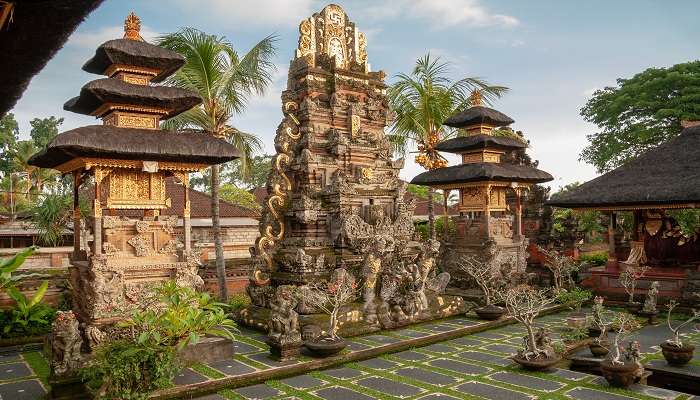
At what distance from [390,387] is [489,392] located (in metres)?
1.88

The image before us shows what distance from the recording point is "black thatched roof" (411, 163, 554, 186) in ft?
66.8

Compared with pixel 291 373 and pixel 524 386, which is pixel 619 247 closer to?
pixel 524 386

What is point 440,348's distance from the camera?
13.6 metres

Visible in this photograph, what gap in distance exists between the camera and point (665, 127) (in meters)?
28.0

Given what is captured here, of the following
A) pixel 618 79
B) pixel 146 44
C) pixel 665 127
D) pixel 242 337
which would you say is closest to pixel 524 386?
pixel 242 337

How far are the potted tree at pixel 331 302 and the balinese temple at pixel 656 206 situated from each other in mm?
10132

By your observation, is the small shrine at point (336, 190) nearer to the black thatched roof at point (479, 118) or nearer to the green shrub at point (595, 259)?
the black thatched roof at point (479, 118)

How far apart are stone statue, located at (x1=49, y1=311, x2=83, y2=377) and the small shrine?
19.3 feet

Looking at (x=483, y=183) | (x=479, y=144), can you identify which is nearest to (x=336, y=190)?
(x=483, y=183)

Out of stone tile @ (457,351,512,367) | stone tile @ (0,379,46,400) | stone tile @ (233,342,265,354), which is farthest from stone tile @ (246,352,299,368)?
stone tile @ (0,379,46,400)

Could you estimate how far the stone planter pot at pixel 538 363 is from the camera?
36.3ft

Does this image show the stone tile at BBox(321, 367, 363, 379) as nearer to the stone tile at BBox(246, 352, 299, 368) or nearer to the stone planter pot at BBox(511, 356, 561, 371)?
the stone tile at BBox(246, 352, 299, 368)

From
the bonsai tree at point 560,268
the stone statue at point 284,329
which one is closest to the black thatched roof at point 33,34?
the stone statue at point 284,329

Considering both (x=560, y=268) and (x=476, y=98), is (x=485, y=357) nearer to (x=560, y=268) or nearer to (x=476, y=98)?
(x=560, y=268)
